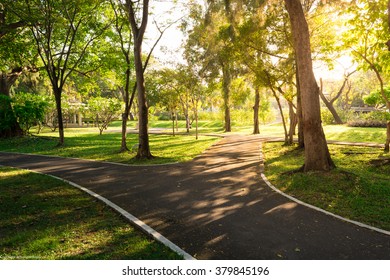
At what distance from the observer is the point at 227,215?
6.66 metres

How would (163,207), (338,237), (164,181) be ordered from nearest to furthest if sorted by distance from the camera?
(338,237), (163,207), (164,181)

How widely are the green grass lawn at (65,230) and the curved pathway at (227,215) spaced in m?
0.60

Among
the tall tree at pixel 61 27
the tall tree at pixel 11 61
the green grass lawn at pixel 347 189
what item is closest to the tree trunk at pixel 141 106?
the tall tree at pixel 61 27

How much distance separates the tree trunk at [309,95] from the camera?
32.1 ft

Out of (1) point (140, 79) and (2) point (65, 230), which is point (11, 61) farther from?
(2) point (65, 230)

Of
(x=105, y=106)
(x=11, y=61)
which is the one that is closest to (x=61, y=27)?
(x=11, y=61)

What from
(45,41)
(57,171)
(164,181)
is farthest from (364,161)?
(45,41)

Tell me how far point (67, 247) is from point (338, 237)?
5425 mm

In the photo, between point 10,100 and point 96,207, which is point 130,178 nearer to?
point 96,207

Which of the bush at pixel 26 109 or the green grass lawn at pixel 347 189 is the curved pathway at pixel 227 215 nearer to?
the green grass lawn at pixel 347 189

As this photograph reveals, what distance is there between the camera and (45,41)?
858 inches

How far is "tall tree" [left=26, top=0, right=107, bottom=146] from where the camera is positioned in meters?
18.2

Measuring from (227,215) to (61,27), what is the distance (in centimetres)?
2112

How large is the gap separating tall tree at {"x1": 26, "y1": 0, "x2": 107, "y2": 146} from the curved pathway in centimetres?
1166
